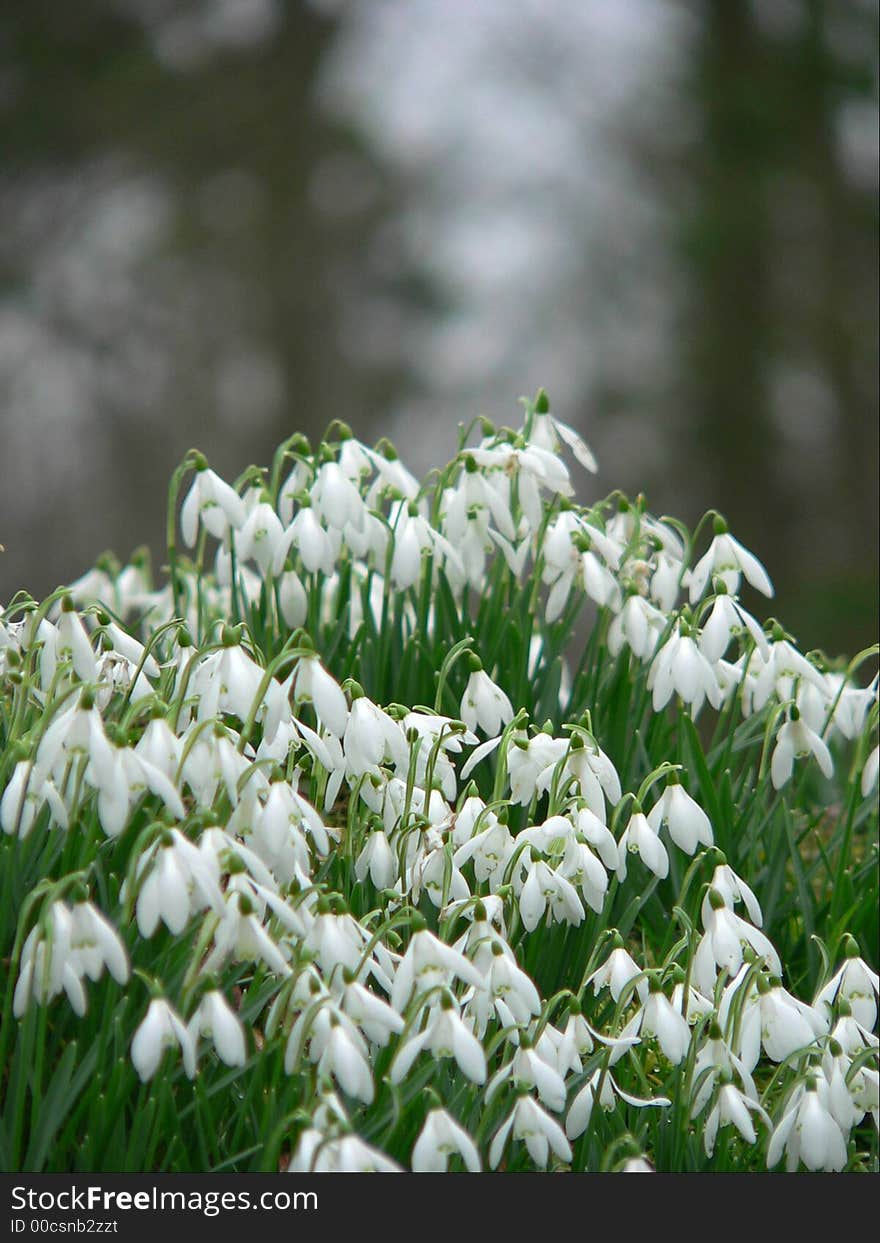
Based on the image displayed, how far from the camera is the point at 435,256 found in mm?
9039

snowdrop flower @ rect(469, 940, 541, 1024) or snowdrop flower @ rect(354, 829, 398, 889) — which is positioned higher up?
snowdrop flower @ rect(354, 829, 398, 889)

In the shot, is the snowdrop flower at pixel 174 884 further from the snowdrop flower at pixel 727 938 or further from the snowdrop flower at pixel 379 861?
the snowdrop flower at pixel 727 938

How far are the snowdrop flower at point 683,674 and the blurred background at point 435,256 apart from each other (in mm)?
6122

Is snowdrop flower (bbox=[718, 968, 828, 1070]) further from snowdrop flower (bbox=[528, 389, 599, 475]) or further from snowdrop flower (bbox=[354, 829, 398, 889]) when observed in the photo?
snowdrop flower (bbox=[528, 389, 599, 475])

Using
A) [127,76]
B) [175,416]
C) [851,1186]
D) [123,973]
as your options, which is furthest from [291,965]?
[127,76]

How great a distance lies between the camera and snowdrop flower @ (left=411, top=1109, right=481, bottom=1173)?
1.41m

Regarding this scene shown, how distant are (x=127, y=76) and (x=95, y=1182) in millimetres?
8382

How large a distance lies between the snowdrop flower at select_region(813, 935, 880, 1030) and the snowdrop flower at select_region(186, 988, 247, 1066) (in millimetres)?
855

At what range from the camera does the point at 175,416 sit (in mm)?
8805

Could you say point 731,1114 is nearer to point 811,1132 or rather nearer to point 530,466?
point 811,1132

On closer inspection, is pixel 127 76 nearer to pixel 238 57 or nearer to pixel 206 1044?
pixel 238 57

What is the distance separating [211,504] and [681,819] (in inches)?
46.2

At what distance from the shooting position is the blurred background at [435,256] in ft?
27.5

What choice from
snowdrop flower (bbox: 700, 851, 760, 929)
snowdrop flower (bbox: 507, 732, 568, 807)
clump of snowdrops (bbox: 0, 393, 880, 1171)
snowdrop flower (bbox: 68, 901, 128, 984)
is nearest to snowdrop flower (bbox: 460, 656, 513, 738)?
clump of snowdrops (bbox: 0, 393, 880, 1171)
